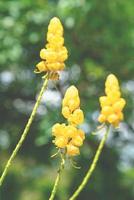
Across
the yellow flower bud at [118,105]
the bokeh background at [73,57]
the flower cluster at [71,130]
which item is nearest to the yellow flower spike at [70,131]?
the flower cluster at [71,130]

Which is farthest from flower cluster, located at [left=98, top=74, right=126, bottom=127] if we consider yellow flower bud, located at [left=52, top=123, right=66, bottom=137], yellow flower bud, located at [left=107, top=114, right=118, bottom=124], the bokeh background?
the bokeh background

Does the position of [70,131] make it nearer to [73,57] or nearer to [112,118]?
[112,118]

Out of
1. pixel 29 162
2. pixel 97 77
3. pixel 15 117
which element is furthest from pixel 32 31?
pixel 29 162

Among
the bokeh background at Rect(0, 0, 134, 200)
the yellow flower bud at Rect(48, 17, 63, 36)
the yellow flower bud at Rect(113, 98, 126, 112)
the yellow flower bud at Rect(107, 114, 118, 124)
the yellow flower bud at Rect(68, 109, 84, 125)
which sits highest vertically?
the bokeh background at Rect(0, 0, 134, 200)

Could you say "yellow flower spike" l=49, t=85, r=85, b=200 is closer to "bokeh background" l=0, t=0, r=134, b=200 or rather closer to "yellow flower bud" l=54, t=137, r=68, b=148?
"yellow flower bud" l=54, t=137, r=68, b=148

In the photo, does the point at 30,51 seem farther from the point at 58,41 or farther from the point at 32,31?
the point at 58,41

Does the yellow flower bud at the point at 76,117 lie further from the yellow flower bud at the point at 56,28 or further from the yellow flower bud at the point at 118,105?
the yellow flower bud at the point at 56,28
